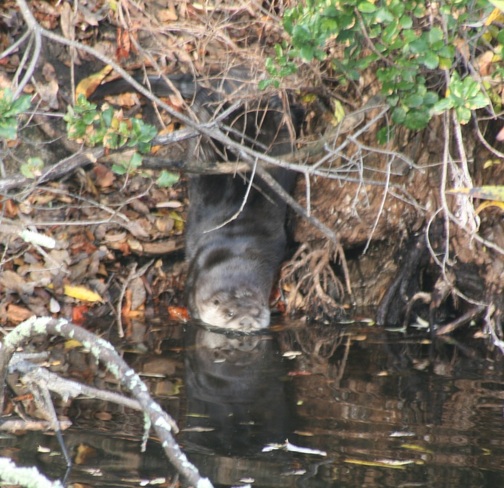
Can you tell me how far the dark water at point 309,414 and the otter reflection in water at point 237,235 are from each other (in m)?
0.19

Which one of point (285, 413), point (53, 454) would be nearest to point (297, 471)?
point (285, 413)

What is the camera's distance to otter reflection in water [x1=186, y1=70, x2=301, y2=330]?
173 inches

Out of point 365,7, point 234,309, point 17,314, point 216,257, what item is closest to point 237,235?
point 216,257

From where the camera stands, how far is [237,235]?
4.65 metres

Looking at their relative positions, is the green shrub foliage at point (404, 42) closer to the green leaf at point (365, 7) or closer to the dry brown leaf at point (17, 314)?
the green leaf at point (365, 7)

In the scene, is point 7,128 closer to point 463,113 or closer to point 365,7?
point 365,7

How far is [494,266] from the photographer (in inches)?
162

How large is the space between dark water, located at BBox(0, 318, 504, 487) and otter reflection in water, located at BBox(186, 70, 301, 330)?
0.19 metres

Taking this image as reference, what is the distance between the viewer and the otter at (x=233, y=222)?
436cm

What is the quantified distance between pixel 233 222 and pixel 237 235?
0.07m

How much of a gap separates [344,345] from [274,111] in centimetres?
119

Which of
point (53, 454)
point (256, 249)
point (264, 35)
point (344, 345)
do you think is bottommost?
point (53, 454)

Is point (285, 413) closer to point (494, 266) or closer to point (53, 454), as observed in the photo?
point (53, 454)

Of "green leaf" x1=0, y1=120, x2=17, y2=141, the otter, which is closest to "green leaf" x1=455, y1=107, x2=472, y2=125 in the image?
the otter
